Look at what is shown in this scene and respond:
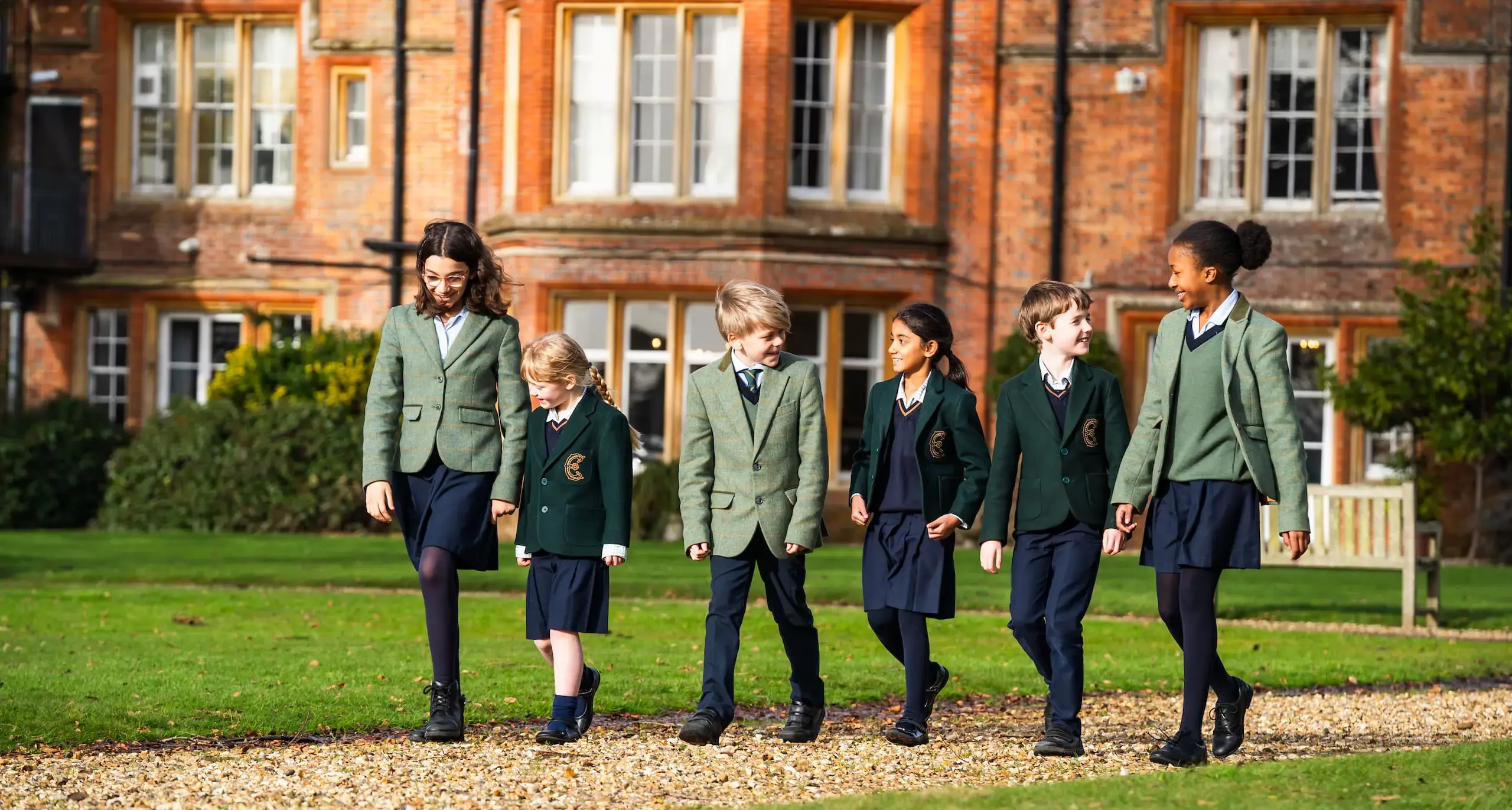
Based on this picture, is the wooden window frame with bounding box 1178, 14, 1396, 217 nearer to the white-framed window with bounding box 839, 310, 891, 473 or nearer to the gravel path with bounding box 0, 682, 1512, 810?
the white-framed window with bounding box 839, 310, 891, 473

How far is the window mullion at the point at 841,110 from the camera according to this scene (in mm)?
19672

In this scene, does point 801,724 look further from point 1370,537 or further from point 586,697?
point 1370,537

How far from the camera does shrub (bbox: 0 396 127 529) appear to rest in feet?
66.3

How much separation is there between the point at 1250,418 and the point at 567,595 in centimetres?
239

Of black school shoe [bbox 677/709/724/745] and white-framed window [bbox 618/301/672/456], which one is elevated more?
white-framed window [bbox 618/301/672/456]

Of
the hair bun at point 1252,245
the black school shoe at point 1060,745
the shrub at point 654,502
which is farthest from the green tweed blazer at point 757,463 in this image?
Answer: the shrub at point 654,502

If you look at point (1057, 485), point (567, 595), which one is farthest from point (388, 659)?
point (1057, 485)

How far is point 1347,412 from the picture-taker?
19.3 meters

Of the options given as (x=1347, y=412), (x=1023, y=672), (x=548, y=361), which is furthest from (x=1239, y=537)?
(x=1347, y=412)

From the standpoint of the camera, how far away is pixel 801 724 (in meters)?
7.13

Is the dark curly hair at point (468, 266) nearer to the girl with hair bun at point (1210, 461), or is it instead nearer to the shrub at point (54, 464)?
the girl with hair bun at point (1210, 461)

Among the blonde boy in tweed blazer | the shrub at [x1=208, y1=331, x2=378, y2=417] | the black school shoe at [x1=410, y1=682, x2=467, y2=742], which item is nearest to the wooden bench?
the blonde boy in tweed blazer

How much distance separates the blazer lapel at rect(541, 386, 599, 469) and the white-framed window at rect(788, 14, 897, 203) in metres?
12.5

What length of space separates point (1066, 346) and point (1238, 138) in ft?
45.7
